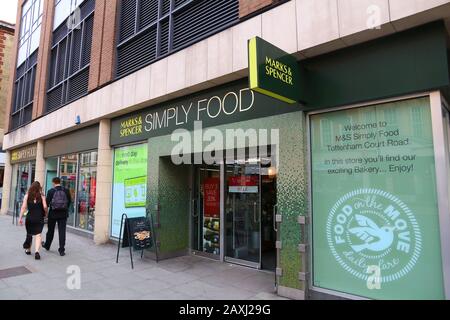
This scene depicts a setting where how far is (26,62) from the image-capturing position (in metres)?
16.2

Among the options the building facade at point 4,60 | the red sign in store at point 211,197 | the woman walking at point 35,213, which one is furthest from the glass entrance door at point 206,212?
the building facade at point 4,60

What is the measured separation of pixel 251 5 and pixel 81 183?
8402 mm

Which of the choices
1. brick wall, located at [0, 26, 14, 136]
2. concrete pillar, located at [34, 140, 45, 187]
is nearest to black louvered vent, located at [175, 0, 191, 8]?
concrete pillar, located at [34, 140, 45, 187]

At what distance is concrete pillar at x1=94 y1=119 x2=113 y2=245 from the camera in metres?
9.12

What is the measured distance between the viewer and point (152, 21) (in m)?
8.02

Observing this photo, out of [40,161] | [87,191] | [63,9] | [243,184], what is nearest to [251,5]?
[243,184]

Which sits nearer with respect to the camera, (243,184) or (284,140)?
(284,140)

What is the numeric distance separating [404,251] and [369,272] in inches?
20.7

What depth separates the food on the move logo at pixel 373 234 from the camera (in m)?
3.97

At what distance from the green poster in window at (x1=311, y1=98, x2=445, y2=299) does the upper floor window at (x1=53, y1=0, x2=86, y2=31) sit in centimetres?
1094

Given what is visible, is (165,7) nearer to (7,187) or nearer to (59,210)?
(59,210)

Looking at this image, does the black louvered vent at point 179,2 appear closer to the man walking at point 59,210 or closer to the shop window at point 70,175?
the man walking at point 59,210

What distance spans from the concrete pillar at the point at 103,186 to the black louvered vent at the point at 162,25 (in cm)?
182
